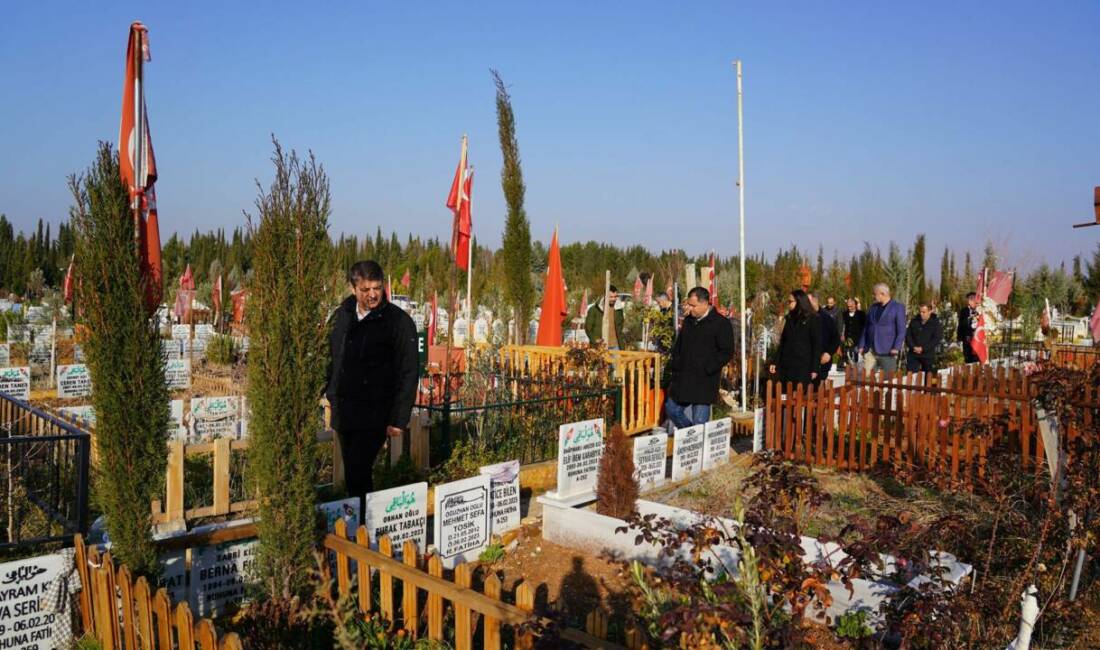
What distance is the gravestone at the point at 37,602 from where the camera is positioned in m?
3.69

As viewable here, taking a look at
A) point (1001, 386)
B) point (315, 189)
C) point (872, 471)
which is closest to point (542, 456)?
point (872, 471)

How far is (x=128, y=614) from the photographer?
3.46 metres

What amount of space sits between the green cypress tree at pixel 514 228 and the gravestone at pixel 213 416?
4274 millimetres

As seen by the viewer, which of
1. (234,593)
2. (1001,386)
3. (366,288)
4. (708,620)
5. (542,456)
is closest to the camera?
(708,620)

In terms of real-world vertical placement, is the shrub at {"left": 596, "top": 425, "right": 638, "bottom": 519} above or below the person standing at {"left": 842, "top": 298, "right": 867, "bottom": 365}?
below

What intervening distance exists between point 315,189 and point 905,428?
6303 millimetres

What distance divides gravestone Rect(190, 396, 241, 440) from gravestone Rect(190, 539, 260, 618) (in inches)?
184

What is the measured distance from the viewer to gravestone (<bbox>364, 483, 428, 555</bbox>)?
16.0ft

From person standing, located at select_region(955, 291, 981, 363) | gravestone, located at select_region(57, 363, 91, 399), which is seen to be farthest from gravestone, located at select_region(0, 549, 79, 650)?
person standing, located at select_region(955, 291, 981, 363)

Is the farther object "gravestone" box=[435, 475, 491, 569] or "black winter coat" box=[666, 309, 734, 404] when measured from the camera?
"black winter coat" box=[666, 309, 734, 404]

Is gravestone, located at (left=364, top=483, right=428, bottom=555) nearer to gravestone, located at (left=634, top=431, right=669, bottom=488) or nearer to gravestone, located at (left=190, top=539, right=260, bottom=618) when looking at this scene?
gravestone, located at (left=190, top=539, right=260, bottom=618)

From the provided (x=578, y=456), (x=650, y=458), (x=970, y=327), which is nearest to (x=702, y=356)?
(x=650, y=458)

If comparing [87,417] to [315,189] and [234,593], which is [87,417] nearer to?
[234,593]

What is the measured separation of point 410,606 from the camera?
3.75m
